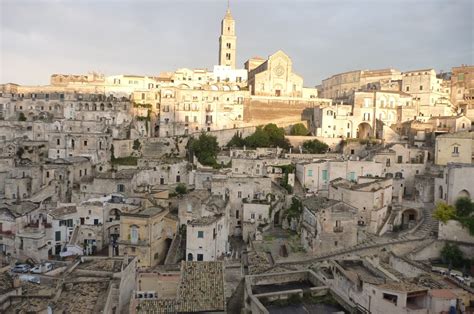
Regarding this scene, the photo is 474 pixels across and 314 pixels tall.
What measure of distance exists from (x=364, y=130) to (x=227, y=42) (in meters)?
31.0

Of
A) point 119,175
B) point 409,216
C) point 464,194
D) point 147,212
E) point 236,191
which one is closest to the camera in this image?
point 147,212

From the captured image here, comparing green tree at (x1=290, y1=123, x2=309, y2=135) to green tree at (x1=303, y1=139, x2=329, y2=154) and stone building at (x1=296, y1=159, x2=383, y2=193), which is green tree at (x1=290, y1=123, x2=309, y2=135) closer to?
green tree at (x1=303, y1=139, x2=329, y2=154)

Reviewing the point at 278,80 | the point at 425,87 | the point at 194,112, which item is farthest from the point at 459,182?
the point at 278,80

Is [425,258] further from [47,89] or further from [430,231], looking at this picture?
[47,89]

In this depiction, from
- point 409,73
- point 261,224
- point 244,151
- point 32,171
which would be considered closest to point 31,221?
point 32,171

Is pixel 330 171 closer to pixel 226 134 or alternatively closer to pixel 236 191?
pixel 236 191

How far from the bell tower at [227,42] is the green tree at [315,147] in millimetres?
29088

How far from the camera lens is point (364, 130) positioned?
164ft

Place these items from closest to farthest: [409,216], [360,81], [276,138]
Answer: [409,216]
[276,138]
[360,81]

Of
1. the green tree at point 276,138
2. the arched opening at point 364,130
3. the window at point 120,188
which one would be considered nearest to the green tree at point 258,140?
the green tree at point 276,138

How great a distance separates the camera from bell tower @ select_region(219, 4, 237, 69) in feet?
236

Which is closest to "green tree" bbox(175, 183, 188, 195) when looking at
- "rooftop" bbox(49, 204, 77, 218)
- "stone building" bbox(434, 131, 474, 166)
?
"rooftop" bbox(49, 204, 77, 218)

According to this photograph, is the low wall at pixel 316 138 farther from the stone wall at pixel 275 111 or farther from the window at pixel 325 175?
the window at pixel 325 175

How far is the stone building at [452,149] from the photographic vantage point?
34031 millimetres
